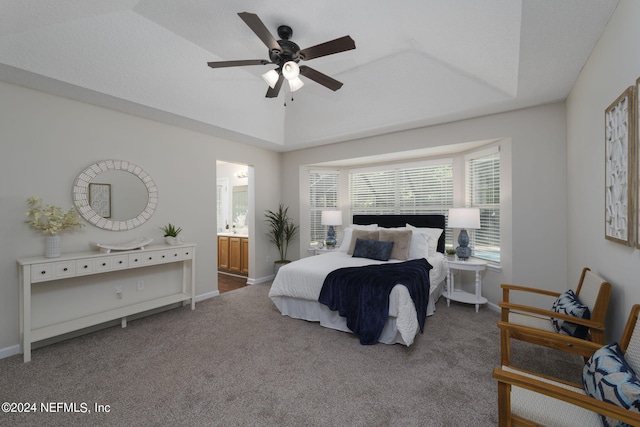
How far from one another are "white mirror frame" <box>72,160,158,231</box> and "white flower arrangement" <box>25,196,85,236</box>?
0.26m

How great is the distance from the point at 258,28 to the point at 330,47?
1.86ft

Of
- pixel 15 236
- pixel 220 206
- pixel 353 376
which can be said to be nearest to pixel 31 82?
pixel 15 236

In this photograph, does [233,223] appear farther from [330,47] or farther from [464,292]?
[330,47]

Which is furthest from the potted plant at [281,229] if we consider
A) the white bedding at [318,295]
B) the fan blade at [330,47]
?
the fan blade at [330,47]

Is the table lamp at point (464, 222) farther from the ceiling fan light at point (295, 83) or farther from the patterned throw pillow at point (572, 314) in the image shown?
the ceiling fan light at point (295, 83)

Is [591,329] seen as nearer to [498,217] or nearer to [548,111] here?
[498,217]

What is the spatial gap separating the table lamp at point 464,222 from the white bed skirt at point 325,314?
27.0 inches

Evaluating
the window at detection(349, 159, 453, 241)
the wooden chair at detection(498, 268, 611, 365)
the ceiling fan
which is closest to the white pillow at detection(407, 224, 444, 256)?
the window at detection(349, 159, 453, 241)

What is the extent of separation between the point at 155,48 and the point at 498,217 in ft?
15.4

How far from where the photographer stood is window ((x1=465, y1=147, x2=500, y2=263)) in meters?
3.85

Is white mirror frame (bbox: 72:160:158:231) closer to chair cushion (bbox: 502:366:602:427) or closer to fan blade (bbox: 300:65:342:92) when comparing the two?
fan blade (bbox: 300:65:342:92)

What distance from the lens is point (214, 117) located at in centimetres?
383

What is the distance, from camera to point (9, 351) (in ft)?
8.61

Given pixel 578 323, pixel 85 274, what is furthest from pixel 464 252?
pixel 85 274
